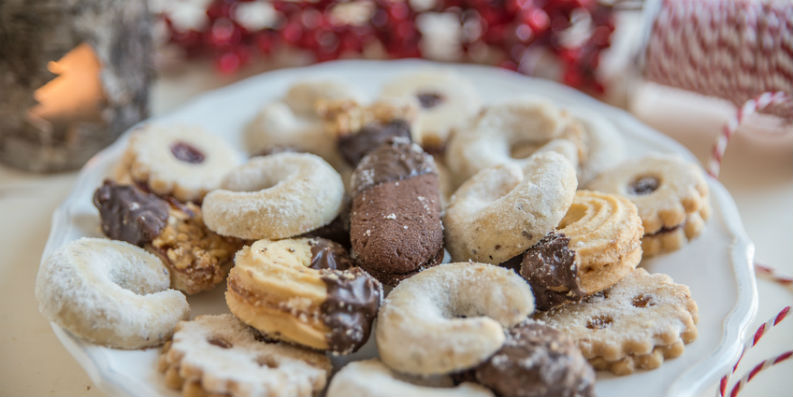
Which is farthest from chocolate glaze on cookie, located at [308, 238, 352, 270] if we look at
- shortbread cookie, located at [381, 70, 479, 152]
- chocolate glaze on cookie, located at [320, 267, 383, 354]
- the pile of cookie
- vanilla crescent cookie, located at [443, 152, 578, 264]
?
shortbread cookie, located at [381, 70, 479, 152]

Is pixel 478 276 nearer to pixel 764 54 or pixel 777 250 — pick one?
pixel 777 250

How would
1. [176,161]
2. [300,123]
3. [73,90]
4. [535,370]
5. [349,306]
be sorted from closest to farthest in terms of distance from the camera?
[535,370]
[349,306]
[176,161]
[73,90]
[300,123]

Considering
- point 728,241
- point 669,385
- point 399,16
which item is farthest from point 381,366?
point 399,16

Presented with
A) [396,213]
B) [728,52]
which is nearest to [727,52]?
[728,52]

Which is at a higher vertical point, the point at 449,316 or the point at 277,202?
the point at 277,202

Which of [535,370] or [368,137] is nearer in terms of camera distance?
[535,370]

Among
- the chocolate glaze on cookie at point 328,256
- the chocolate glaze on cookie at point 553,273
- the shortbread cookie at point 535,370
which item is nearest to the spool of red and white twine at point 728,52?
the chocolate glaze on cookie at point 553,273

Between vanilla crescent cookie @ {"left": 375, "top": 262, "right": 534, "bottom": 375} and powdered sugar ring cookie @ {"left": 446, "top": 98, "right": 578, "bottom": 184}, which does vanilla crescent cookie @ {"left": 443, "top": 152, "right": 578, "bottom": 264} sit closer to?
vanilla crescent cookie @ {"left": 375, "top": 262, "right": 534, "bottom": 375}

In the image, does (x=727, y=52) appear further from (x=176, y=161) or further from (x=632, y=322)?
(x=176, y=161)
